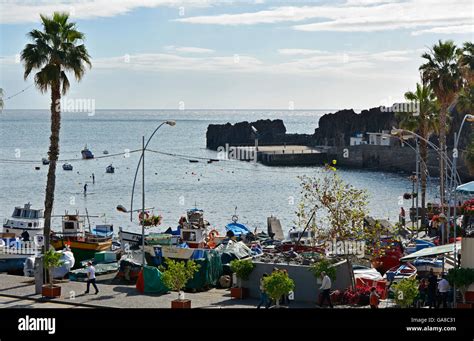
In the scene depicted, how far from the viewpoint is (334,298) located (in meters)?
31.8

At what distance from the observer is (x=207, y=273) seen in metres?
36.9

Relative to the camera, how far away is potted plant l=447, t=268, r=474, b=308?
94.1 ft

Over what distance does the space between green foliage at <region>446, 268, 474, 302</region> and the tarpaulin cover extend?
38.2 feet

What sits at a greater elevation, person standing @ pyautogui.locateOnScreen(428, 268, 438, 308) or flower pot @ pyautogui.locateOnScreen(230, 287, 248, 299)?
person standing @ pyautogui.locateOnScreen(428, 268, 438, 308)

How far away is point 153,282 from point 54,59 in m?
10.9

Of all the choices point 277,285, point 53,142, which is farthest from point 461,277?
point 53,142

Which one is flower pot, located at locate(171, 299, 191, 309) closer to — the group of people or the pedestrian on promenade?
the pedestrian on promenade

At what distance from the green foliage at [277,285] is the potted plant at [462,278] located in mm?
5576

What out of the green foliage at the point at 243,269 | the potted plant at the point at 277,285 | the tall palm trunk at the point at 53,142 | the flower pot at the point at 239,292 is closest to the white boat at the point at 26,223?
the tall palm trunk at the point at 53,142

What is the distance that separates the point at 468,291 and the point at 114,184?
4497 inches

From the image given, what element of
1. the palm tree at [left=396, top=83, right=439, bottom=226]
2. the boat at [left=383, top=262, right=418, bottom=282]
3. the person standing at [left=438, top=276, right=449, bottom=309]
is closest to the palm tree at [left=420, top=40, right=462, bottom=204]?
the palm tree at [left=396, top=83, right=439, bottom=226]

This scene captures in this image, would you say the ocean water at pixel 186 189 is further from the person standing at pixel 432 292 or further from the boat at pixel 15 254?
the person standing at pixel 432 292
